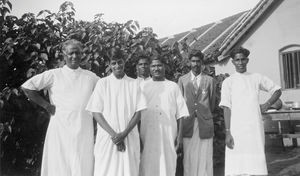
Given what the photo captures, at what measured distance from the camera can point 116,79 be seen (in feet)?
13.8

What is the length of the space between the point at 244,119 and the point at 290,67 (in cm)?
739

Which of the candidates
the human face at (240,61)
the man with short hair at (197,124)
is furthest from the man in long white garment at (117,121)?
the human face at (240,61)

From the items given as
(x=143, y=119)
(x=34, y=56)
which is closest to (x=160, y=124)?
(x=143, y=119)

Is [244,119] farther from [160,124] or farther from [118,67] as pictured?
[118,67]

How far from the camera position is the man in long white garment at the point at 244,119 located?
431 cm

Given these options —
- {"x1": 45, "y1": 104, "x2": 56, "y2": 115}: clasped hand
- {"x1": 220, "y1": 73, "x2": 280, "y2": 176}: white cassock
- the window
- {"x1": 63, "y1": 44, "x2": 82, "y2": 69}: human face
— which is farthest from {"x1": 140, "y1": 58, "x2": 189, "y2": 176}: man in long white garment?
the window

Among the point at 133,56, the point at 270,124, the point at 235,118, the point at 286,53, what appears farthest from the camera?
the point at 286,53

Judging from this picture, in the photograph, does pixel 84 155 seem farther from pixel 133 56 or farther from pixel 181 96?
pixel 133 56

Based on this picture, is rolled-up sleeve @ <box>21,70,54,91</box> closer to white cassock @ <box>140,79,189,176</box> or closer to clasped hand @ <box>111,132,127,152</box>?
clasped hand @ <box>111,132,127,152</box>

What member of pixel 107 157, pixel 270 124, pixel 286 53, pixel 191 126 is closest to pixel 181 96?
pixel 191 126

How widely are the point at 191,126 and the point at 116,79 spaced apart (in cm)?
128

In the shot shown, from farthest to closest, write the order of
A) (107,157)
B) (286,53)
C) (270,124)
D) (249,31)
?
(249,31) < (286,53) < (270,124) < (107,157)

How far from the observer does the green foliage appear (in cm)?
473

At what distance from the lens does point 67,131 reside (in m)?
3.98
